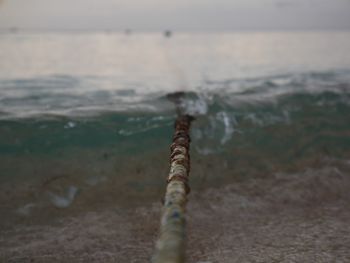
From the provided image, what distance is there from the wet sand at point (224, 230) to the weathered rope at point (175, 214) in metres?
1.50

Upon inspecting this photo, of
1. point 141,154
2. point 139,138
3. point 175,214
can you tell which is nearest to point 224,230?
point 175,214

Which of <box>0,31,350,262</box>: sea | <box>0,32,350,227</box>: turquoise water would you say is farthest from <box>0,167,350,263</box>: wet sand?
<box>0,32,350,227</box>: turquoise water

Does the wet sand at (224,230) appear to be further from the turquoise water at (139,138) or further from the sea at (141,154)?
the turquoise water at (139,138)

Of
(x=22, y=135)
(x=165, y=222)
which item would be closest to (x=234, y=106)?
(x=22, y=135)

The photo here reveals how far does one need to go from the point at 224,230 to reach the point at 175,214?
3.24 meters

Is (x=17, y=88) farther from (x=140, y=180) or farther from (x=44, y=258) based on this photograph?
(x=44, y=258)

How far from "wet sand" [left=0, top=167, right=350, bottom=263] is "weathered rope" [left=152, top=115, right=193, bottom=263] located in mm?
1499

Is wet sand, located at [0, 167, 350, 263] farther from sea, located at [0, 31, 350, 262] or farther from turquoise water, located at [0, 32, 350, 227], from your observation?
turquoise water, located at [0, 32, 350, 227]

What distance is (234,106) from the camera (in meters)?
13.7

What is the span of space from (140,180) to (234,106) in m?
6.09

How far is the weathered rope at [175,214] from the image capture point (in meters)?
2.77

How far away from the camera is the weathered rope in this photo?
277cm

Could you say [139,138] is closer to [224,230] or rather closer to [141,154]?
[141,154]

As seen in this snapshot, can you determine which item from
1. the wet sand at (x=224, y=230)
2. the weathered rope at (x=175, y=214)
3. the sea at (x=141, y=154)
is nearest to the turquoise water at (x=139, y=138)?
the sea at (x=141, y=154)
